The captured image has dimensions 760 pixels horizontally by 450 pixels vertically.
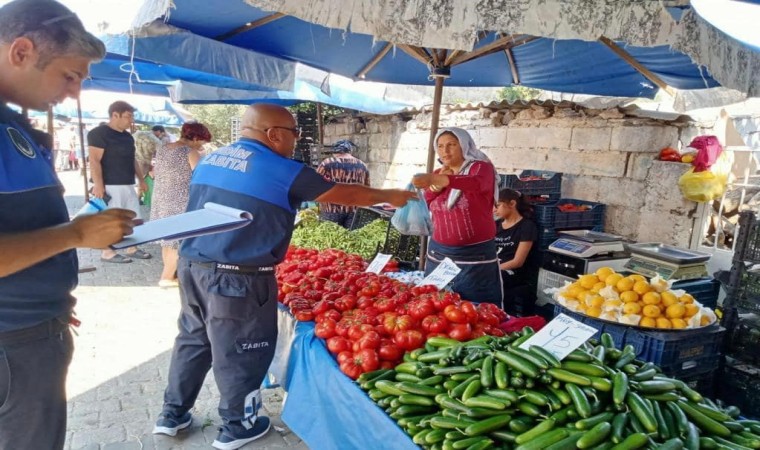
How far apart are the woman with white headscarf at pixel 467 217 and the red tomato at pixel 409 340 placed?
1.43 m

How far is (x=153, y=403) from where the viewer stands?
383 centimetres

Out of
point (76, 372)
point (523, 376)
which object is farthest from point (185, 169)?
point (523, 376)

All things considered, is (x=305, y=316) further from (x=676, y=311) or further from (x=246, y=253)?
(x=676, y=311)

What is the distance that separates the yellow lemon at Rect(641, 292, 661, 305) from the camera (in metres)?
2.92

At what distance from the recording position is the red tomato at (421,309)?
110 inches

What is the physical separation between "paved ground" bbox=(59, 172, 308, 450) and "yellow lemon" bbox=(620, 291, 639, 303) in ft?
7.74

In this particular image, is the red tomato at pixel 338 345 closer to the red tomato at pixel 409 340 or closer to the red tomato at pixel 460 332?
the red tomato at pixel 409 340

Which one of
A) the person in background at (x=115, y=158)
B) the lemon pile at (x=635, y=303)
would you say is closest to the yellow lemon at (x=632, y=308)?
the lemon pile at (x=635, y=303)

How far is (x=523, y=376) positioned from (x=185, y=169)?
17.9 ft

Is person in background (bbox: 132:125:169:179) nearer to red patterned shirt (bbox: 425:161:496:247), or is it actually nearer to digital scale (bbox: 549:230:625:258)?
red patterned shirt (bbox: 425:161:496:247)

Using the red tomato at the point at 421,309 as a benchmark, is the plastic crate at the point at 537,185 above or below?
above

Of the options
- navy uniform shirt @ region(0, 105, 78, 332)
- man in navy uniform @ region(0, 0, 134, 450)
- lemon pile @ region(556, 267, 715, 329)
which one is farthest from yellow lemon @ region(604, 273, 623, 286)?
navy uniform shirt @ region(0, 105, 78, 332)

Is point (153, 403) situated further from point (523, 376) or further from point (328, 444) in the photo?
point (523, 376)

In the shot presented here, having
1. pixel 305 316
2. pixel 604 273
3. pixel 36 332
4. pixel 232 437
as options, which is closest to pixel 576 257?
pixel 604 273
